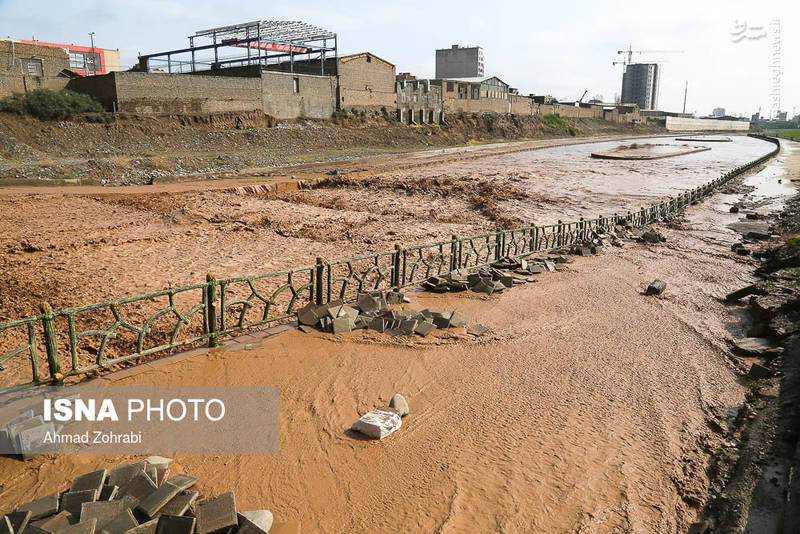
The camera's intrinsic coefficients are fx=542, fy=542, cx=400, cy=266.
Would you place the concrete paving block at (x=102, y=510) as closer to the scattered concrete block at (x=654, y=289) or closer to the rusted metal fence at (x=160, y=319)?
the rusted metal fence at (x=160, y=319)

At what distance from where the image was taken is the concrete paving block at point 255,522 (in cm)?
396

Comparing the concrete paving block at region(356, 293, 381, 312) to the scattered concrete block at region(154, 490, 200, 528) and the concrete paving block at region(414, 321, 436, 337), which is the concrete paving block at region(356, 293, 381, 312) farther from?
the scattered concrete block at region(154, 490, 200, 528)

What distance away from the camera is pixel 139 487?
4.18 metres

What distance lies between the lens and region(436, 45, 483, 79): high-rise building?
351 feet

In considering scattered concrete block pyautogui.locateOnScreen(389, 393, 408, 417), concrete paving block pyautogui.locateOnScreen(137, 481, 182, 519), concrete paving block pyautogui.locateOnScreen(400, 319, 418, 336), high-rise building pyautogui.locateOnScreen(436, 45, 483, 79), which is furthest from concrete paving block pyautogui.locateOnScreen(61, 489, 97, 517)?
high-rise building pyautogui.locateOnScreen(436, 45, 483, 79)

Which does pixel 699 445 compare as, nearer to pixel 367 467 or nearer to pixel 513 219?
pixel 367 467

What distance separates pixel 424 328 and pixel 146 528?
5.18 m

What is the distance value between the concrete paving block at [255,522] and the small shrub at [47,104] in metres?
33.0

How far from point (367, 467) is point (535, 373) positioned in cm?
311

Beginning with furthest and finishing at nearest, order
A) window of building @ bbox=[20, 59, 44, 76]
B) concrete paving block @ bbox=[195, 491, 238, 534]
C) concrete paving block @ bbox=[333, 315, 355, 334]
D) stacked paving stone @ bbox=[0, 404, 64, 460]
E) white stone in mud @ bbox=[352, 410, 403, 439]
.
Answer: window of building @ bbox=[20, 59, 44, 76] < concrete paving block @ bbox=[333, 315, 355, 334] < white stone in mud @ bbox=[352, 410, 403, 439] < stacked paving stone @ bbox=[0, 404, 64, 460] < concrete paving block @ bbox=[195, 491, 238, 534]

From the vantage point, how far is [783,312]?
9.56 metres

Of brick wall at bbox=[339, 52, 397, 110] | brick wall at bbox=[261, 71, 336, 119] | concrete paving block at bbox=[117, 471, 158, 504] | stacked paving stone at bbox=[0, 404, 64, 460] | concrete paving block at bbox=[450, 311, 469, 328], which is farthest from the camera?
brick wall at bbox=[339, 52, 397, 110]

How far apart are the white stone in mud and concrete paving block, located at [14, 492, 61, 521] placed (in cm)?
272

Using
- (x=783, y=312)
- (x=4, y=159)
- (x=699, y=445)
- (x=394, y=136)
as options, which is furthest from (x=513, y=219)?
(x=394, y=136)
